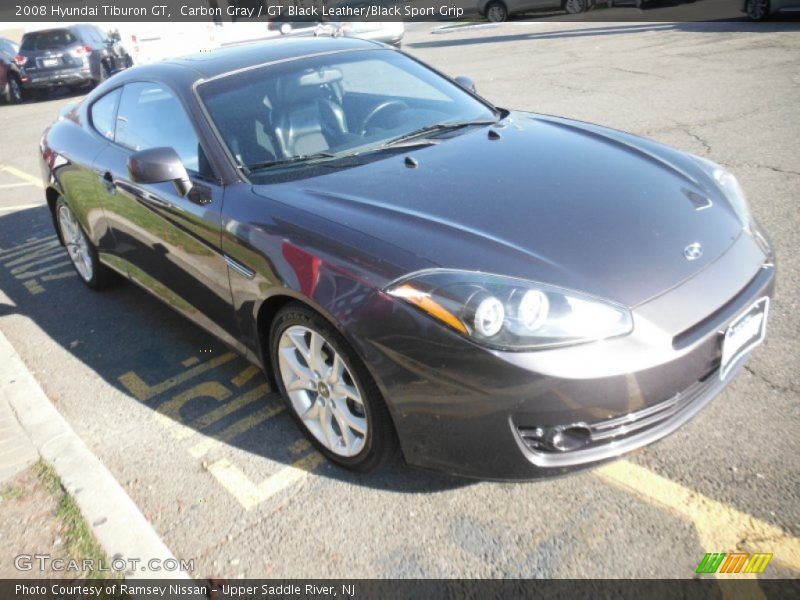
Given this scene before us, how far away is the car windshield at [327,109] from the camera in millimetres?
3051

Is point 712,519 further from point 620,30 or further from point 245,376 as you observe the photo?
point 620,30

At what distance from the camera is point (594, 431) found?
83.0 inches

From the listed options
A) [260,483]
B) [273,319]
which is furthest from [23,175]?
[260,483]

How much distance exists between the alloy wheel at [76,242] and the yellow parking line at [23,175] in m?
3.53

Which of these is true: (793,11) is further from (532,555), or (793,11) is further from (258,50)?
(532,555)

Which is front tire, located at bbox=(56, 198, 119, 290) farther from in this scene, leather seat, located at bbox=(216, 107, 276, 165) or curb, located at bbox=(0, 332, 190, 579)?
leather seat, located at bbox=(216, 107, 276, 165)

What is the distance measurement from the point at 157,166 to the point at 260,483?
1391 millimetres

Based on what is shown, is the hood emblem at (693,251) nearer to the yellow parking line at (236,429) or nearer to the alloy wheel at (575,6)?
the yellow parking line at (236,429)

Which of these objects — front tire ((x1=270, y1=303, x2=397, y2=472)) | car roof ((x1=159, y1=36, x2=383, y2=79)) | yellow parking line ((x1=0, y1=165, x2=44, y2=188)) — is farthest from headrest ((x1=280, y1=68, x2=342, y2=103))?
yellow parking line ((x1=0, y1=165, x2=44, y2=188))

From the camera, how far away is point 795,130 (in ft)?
20.4

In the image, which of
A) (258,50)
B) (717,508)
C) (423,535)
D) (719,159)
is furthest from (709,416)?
(719,159)

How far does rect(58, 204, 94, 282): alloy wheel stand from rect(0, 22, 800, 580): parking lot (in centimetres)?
18

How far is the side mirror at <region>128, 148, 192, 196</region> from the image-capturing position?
2.85m

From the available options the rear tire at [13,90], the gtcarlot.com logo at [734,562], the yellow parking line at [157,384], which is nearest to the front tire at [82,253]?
the yellow parking line at [157,384]
